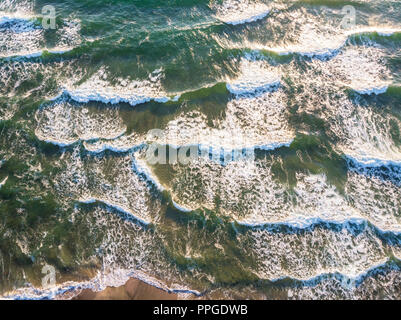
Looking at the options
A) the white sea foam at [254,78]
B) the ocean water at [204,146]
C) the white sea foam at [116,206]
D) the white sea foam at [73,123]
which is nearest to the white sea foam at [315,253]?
the ocean water at [204,146]

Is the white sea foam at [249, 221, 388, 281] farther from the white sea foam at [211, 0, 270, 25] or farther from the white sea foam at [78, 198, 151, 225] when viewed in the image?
the white sea foam at [211, 0, 270, 25]

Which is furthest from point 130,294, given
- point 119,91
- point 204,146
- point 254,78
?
point 254,78

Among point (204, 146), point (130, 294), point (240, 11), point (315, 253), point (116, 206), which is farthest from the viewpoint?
point (240, 11)

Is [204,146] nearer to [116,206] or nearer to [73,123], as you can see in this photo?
[116,206]

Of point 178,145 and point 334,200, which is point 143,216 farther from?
point 334,200


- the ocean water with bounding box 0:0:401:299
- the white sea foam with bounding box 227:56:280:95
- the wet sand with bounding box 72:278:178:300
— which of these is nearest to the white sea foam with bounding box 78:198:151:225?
the ocean water with bounding box 0:0:401:299

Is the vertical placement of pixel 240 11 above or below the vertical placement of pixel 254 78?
above

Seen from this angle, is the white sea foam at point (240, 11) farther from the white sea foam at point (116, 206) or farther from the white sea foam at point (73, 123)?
the white sea foam at point (116, 206)
